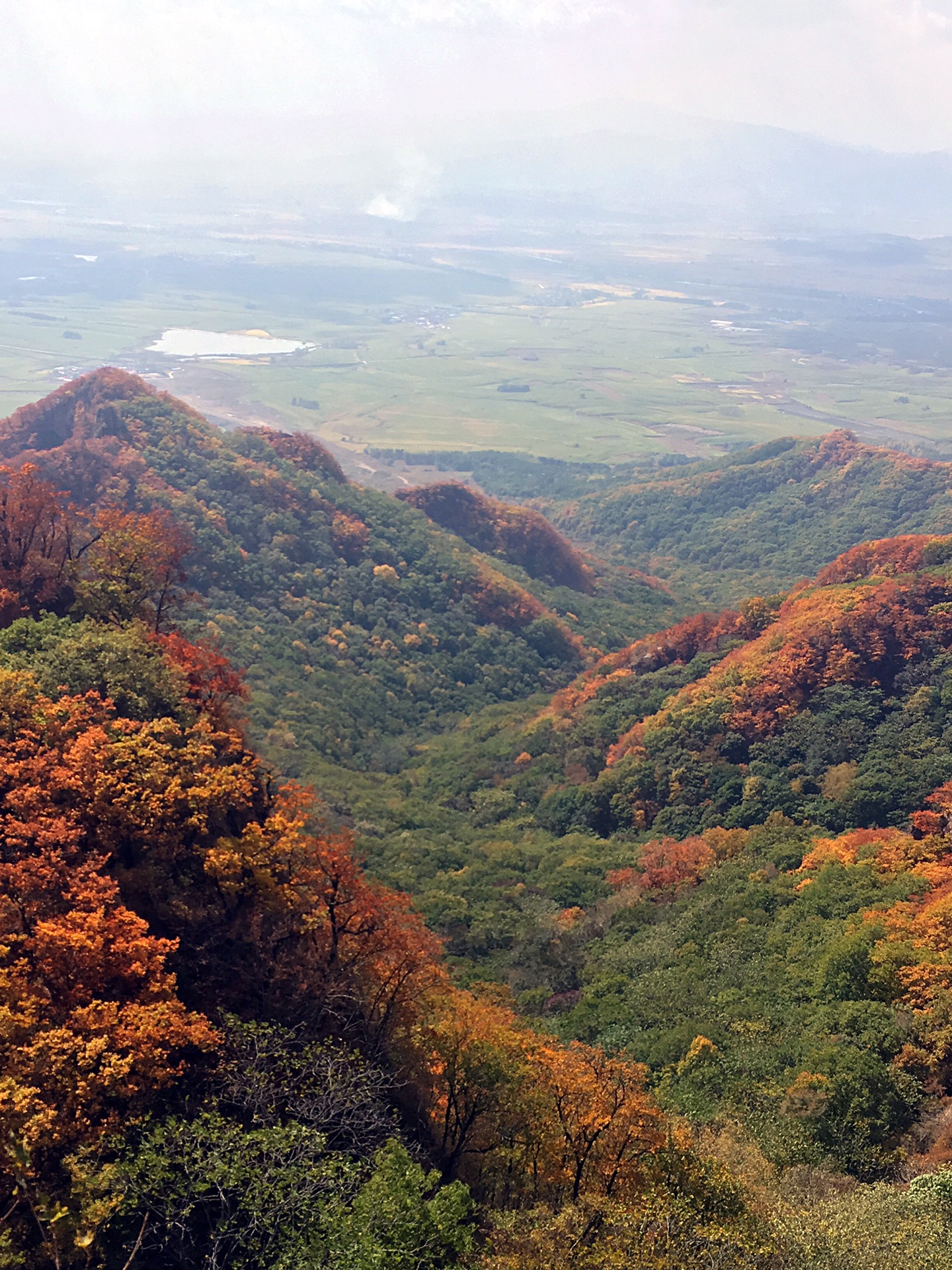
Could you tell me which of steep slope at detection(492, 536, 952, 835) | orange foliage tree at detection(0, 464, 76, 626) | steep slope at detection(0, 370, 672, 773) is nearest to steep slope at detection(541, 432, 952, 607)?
steep slope at detection(0, 370, 672, 773)

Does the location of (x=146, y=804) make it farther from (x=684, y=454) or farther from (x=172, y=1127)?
(x=684, y=454)

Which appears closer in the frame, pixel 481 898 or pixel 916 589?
pixel 481 898

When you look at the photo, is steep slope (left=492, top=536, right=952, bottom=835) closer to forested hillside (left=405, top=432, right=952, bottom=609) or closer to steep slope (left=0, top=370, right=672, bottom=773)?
steep slope (left=0, top=370, right=672, bottom=773)

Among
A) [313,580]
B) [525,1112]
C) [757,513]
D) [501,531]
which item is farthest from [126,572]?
[757,513]

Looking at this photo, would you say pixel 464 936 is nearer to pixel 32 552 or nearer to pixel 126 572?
pixel 126 572

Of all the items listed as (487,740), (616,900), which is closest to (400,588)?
(487,740)

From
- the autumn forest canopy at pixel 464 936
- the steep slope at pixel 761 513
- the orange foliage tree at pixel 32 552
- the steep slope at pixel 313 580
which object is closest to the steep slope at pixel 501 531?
the steep slope at pixel 313 580

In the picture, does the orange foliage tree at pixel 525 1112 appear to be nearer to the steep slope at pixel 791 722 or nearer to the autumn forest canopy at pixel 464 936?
the autumn forest canopy at pixel 464 936
